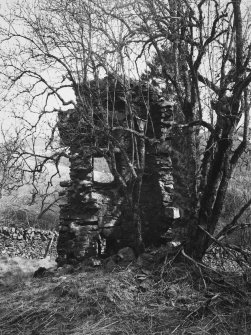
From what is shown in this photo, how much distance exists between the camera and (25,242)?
1556cm

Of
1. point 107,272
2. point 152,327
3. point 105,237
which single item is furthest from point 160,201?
point 152,327

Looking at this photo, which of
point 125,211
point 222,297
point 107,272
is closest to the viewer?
point 222,297

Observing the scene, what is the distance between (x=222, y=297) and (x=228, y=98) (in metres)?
2.30

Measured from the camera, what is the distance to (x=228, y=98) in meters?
4.82

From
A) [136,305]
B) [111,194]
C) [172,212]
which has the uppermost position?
[111,194]

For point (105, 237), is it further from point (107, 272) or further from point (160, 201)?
point (107, 272)

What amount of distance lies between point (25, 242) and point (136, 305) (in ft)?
39.3

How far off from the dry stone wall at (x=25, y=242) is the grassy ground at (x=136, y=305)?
10.2m

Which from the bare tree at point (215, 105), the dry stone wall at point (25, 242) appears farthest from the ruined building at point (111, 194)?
the dry stone wall at point (25, 242)

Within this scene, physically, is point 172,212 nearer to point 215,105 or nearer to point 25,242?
point 215,105

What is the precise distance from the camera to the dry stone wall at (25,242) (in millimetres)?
15070

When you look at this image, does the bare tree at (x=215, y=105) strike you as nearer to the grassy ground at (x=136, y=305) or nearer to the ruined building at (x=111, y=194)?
the grassy ground at (x=136, y=305)

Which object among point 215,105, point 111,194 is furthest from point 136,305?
point 111,194

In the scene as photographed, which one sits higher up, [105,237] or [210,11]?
[210,11]
